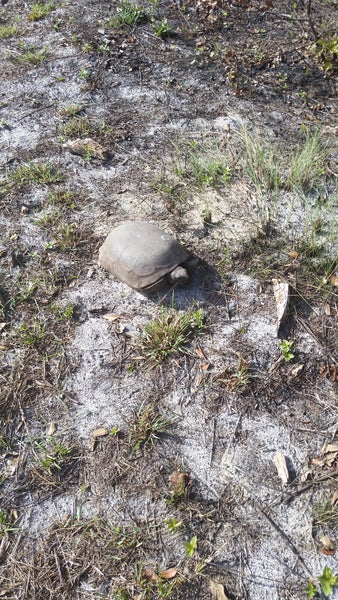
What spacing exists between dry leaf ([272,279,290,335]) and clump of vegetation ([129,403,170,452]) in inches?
39.3

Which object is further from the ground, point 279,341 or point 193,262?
point 193,262

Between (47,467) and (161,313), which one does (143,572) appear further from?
(161,313)

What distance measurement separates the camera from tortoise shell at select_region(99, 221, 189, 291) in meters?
3.02

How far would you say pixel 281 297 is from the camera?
309 cm

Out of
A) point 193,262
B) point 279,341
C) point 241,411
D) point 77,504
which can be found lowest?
point 77,504

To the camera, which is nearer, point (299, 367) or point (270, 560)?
point (270, 560)

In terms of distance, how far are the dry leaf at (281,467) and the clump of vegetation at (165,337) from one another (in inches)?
33.2

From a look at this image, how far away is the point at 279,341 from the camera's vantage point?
2.95 m

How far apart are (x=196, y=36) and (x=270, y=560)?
18.0ft

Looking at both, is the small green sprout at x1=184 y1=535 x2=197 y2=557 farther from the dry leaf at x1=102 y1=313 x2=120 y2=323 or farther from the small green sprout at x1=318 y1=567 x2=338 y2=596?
the dry leaf at x1=102 y1=313 x2=120 y2=323

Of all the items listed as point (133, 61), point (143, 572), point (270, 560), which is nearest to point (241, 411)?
point (270, 560)

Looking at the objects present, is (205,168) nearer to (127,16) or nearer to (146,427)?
(146,427)

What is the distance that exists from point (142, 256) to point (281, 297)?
3.28 feet

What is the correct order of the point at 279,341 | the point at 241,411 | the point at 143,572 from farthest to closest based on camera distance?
the point at 279,341 < the point at 241,411 < the point at 143,572
